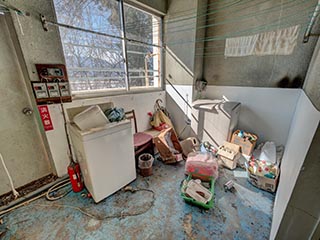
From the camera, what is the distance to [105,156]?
5.07 feet

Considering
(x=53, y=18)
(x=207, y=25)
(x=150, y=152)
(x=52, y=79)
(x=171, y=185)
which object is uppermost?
(x=207, y=25)

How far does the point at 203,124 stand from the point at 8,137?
9.11ft

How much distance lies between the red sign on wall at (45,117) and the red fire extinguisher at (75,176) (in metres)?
0.54

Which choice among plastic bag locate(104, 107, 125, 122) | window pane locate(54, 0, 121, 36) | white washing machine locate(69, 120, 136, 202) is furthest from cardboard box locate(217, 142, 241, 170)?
window pane locate(54, 0, 121, 36)

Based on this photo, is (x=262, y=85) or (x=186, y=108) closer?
(x=262, y=85)

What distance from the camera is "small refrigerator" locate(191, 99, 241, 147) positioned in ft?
7.47

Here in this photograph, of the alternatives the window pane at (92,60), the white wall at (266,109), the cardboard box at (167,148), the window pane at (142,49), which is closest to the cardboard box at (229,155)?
the white wall at (266,109)

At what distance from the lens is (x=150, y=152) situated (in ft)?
7.86

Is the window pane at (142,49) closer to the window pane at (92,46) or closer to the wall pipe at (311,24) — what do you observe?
the window pane at (92,46)

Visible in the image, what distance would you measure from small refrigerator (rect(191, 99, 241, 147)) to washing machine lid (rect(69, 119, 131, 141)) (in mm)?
1488

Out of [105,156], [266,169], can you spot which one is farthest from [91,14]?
[266,169]

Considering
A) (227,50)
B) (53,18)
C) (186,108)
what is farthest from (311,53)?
(53,18)

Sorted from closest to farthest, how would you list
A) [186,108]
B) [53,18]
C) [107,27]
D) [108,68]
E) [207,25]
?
[53,18]
[107,27]
[108,68]
[207,25]
[186,108]

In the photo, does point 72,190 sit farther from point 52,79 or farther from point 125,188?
point 52,79
